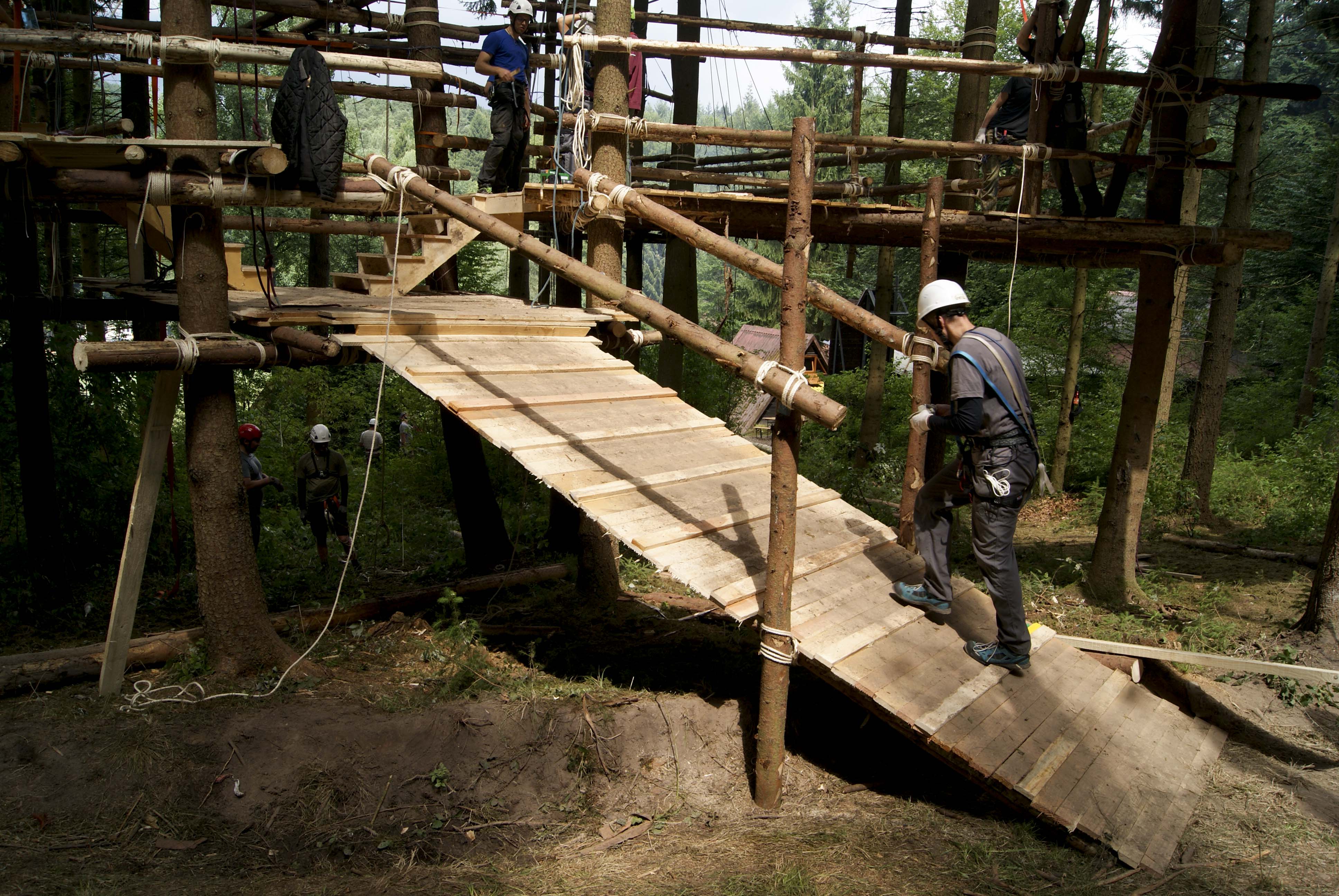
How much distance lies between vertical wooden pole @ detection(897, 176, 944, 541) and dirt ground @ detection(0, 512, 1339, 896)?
4.55 ft

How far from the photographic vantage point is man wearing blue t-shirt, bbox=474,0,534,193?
7770 millimetres

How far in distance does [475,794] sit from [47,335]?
1055 cm

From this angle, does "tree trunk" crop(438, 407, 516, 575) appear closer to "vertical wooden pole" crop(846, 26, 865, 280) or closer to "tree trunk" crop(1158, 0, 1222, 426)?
"vertical wooden pole" crop(846, 26, 865, 280)

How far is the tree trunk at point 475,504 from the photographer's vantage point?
8383 millimetres

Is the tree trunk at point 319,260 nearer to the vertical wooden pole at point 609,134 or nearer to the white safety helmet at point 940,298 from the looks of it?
the vertical wooden pole at point 609,134

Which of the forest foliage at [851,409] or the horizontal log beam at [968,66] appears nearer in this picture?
the horizontal log beam at [968,66]

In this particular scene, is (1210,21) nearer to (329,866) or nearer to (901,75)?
(901,75)

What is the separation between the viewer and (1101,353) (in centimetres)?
1673

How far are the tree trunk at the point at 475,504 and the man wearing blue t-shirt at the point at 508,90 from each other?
246 centimetres

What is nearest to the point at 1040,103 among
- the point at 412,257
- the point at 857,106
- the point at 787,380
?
the point at 787,380

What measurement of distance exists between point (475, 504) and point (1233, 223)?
9.72 metres

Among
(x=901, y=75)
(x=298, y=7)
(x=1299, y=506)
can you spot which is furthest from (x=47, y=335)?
(x=1299, y=506)

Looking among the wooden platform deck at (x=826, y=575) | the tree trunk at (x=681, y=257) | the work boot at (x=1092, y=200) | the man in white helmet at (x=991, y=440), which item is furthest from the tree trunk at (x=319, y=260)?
the man in white helmet at (x=991, y=440)

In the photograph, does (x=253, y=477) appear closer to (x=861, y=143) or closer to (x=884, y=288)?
(x=861, y=143)
